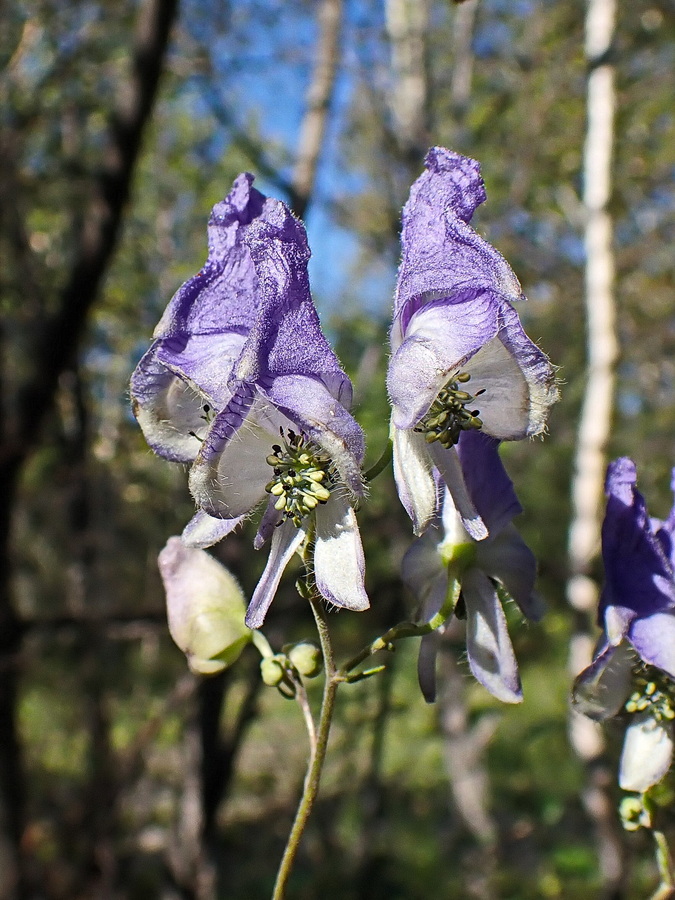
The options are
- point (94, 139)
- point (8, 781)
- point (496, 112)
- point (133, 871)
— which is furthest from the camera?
point (94, 139)

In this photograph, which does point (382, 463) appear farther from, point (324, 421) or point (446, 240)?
point (446, 240)

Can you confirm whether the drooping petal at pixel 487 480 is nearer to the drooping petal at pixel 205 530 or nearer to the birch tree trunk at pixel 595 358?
the drooping petal at pixel 205 530

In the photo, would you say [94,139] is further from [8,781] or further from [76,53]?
[8,781]

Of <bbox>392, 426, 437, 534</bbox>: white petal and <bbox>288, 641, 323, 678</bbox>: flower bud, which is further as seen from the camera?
<bbox>288, 641, 323, 678</bbox>: flower bud

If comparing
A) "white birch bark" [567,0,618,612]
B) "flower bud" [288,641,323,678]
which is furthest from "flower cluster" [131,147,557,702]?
"white birch bark" [567,0,618,612]

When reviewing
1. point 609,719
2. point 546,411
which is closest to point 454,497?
point 546,411

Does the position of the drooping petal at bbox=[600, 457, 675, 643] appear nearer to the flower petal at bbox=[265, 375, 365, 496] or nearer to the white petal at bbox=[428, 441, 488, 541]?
the white petal at bbox=[428, 441, 488, 541]
